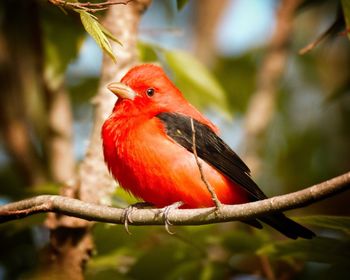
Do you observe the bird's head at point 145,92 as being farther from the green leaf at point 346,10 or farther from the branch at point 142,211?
the green leaf at point 346,10

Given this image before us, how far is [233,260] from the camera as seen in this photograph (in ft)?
17.8

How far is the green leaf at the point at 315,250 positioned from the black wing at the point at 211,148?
2.20ft

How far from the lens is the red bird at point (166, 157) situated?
4.72 metres

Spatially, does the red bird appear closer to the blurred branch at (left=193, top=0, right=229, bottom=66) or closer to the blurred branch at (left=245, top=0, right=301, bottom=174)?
the blurred branch at (left=245, top=0, right=301, bottom=174)

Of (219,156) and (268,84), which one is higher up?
(268,84)

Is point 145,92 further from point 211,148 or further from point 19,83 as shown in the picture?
point 19,83

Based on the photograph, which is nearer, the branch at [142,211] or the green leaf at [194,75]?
the branch at [142,211]

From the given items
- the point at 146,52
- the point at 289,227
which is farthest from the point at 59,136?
the point at 289,227

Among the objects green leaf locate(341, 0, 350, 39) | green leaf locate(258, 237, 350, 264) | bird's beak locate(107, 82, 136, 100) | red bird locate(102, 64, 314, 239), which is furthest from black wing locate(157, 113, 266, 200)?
green leaf locate(341, 0, 350, 39)

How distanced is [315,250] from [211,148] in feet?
4.27

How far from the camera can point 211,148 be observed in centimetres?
507

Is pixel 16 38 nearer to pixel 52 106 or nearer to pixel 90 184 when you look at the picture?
pixel 52 106

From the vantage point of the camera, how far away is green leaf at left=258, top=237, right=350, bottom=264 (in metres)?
3.94

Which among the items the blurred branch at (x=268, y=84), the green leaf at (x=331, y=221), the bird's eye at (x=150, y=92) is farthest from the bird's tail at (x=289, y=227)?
the blurred branch at (x=268, y=84)
